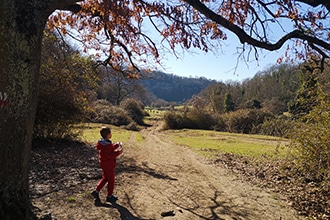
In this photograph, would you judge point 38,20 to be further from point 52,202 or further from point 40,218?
point 52,202

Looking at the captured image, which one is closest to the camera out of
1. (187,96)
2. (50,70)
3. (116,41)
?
(116,41)

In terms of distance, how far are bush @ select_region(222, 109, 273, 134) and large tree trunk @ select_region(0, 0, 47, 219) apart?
29.8 meters

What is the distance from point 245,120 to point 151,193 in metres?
27.4

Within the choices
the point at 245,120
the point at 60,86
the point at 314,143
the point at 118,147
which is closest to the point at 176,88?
the point at 245,120

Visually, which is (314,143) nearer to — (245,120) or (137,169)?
(137,169)

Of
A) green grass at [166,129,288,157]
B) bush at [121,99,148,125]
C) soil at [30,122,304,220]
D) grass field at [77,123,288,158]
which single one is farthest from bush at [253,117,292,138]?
bush at [121,99,148,125]

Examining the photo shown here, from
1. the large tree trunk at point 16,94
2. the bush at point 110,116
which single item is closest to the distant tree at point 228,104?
the bush at point 110,116

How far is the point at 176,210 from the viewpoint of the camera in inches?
208

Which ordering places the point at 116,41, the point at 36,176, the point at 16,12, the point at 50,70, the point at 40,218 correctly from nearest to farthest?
the point at 16,12
the point at 40,218
the point at 36,176
the point at 116,41
the point at 50,70

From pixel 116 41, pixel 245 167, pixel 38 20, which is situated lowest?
pixel 245 167

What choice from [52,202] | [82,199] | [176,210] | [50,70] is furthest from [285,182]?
[50,70]

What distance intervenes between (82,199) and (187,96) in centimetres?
13565

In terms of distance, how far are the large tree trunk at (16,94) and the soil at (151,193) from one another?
64 centimetres

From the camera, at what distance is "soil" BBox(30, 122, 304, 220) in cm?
494
